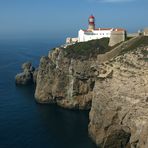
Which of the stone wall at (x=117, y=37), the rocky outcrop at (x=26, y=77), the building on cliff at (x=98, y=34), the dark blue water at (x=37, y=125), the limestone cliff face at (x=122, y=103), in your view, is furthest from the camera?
the rocky outcrop at (x=26, y=77)

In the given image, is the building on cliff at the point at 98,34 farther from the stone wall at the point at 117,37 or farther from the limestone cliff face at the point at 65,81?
the limestone cliff face at the point at 65,81

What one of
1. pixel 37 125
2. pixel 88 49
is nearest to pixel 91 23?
pixel 88 49

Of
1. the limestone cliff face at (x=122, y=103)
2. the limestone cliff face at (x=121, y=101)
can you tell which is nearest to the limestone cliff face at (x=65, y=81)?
the limestone cliff face at (x=121, y=101)

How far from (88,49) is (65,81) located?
8.67m

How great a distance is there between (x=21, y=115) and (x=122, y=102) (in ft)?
78.6

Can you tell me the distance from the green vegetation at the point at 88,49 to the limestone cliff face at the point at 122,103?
16876 mm

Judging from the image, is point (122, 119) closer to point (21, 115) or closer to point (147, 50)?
point (147, 50)

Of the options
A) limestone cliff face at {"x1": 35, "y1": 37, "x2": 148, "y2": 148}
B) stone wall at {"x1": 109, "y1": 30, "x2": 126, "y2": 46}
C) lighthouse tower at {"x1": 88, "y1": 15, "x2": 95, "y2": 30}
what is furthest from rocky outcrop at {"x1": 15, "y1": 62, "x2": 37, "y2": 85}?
limestone cliff face at {"x1": 35, "y1": 37, "x2": 148, "y2": 148}

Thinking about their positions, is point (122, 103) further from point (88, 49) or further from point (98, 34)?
point (98, 34)

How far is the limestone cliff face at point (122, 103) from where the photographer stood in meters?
45.1

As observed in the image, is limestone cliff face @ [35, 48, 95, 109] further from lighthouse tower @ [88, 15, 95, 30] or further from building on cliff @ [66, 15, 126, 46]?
lighthouse tower @ [88, 15, 95, 30]

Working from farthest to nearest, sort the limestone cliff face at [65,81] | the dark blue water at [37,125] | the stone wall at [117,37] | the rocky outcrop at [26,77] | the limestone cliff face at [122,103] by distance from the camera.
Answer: the rocky outcrop at [26,77]
the stone wall at [117,37]
the limestone cliff face at [65,81]
the dark blue water at [37,125]
the limestone cliff face at [122,103]

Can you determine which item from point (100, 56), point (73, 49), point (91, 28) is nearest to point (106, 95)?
point (100, 56)

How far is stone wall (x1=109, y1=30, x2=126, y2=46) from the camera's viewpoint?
70750 millimetres
